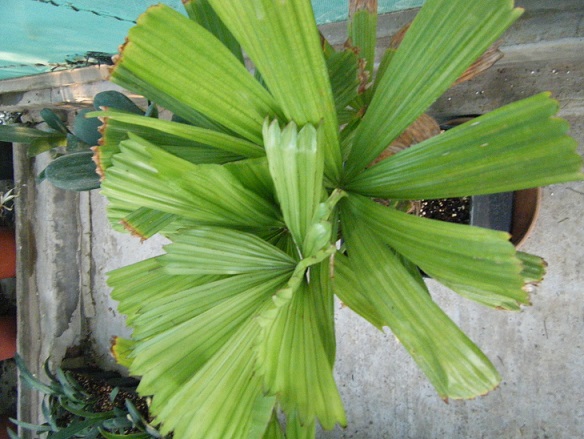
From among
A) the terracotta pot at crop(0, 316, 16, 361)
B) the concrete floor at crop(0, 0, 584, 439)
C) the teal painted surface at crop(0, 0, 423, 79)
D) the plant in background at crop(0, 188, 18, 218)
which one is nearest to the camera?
the concrete floor at crop(0, 0, 584, 439)

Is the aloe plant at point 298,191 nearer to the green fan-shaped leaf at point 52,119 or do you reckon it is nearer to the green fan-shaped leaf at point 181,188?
the green fan-shaped leaf at point 181,188

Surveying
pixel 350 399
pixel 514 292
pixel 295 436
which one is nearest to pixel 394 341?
pixel 350 399

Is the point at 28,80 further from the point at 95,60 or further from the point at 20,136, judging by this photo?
the point at 20,136

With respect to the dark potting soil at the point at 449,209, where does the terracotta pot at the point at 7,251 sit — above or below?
below

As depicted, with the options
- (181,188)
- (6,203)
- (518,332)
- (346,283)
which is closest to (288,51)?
(181,188)

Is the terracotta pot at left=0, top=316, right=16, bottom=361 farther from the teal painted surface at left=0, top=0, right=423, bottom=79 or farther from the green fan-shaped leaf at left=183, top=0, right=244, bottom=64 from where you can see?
the green fan-shaped leaf at left=183, top=0, right=244, bottom=64

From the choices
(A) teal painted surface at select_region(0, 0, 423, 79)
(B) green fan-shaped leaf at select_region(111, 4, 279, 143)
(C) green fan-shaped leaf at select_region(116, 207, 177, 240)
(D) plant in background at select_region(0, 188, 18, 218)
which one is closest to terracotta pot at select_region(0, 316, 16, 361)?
(D) plant in background at select_region(0, 188, 18, 218)

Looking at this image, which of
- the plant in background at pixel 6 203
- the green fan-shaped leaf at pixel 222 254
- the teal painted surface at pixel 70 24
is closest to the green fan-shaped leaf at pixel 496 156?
the green fan-shaped leaf at pixel 222 254
